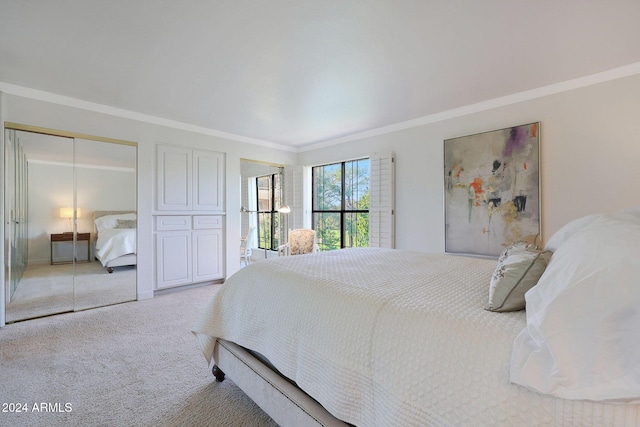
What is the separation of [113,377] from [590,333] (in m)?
2.65

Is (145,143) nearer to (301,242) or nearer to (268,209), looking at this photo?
(301,242)

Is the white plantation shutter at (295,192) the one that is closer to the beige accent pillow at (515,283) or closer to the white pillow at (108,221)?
the white pillow at (108,221)

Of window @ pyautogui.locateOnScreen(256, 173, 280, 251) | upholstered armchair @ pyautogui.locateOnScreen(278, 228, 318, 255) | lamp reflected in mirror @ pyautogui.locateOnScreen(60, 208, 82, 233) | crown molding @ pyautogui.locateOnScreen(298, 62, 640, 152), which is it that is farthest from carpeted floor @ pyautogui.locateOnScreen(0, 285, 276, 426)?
crown molding @ pyautogui.locateOnScreen(298, 62, 640, 152)

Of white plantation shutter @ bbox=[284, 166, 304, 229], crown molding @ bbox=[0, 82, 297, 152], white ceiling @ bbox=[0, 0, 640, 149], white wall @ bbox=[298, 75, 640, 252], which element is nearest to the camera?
white ceiling @ bbox=[0, 0, 640, 149]

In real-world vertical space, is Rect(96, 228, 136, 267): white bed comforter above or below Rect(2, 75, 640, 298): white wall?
below

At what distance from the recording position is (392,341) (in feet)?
3.32

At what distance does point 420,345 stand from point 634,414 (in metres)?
0.49

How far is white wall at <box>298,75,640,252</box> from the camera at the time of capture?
96.7 inches

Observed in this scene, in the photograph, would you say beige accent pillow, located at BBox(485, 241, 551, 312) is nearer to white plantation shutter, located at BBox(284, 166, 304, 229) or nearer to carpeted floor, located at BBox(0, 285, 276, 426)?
carpeted floor, located at BBox(0, 285, 276, 426)

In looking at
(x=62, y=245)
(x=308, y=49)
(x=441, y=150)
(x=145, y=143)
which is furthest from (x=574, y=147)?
(x=62, y=245)

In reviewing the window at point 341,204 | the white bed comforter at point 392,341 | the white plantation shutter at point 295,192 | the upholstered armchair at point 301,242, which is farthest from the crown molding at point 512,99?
the white bed comforter at point 392,341

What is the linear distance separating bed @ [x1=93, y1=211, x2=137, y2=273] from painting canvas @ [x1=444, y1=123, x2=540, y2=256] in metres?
4.11

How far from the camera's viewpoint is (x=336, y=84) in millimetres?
2768

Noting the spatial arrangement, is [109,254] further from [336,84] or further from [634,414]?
[634,414]
